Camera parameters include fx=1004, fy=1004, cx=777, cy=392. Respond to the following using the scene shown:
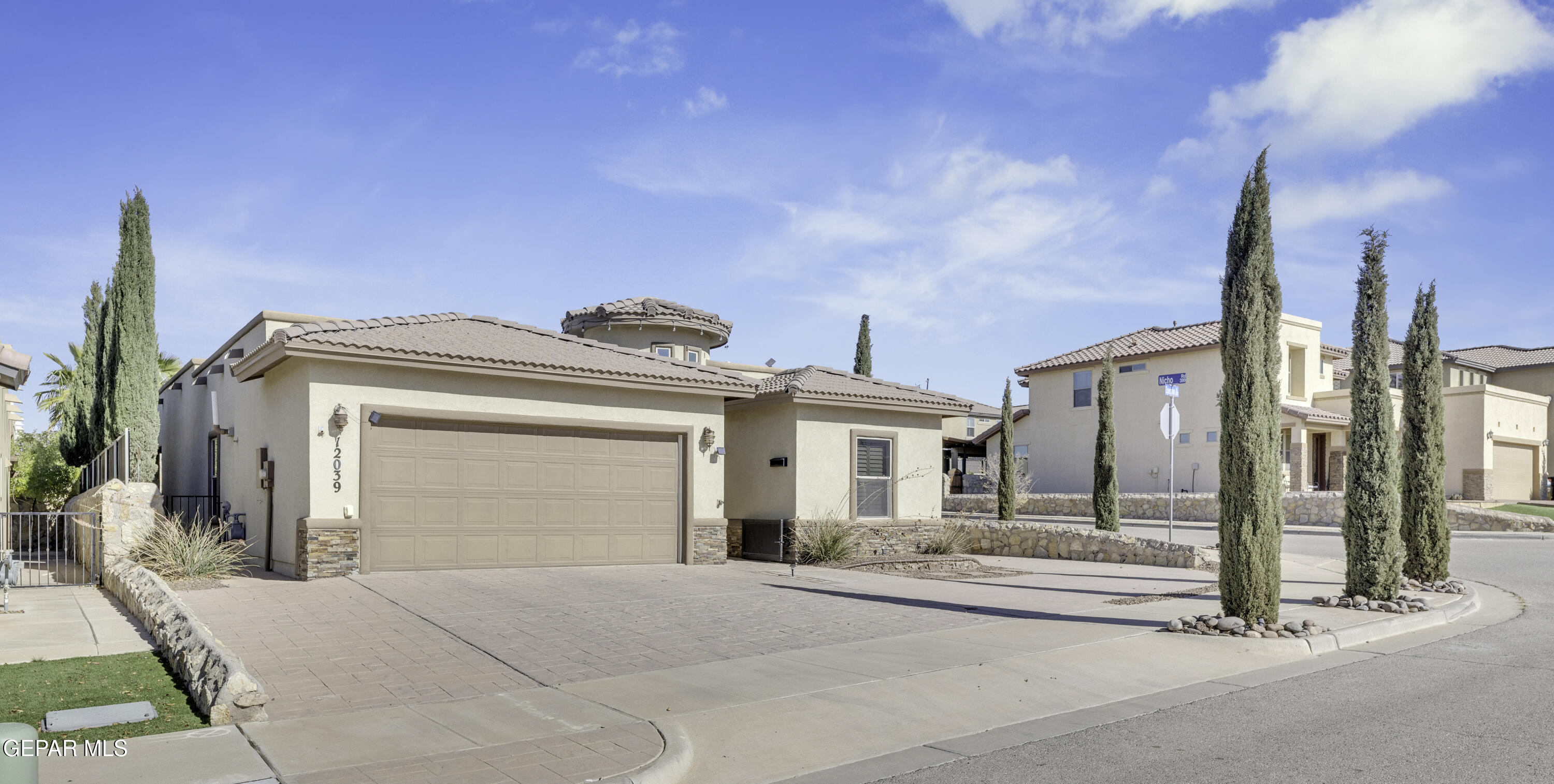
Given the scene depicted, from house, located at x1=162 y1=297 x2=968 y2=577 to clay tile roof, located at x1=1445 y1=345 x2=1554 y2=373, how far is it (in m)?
42.7

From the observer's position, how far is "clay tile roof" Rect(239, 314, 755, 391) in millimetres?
14172

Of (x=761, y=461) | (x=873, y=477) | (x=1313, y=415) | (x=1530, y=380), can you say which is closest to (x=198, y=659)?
(x=761, y=461)

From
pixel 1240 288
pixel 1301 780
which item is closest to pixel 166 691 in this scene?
pixel 1301 780

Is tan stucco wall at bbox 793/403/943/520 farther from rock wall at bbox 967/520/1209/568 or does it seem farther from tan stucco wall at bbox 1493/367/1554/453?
tan stucco wall at bbox 1493/367/1554/453

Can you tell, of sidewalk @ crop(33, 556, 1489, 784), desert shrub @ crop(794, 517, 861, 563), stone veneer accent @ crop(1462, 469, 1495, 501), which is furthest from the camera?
stone veneer accent @ crop(1462, 469, 1495, 501)

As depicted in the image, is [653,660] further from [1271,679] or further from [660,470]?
[660,470]

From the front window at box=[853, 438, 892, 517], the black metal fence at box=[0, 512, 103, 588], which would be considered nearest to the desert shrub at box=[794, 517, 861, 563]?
the front window at box=[853, 438, 892, 517]

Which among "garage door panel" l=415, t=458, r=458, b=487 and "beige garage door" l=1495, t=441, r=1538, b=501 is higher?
"garage door panel" l=415, t=458, r=458, b=487

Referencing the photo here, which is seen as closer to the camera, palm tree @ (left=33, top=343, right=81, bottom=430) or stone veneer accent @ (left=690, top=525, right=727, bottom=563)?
stone veneer accent @ (left=690, top=525, right=727, bottom=563)

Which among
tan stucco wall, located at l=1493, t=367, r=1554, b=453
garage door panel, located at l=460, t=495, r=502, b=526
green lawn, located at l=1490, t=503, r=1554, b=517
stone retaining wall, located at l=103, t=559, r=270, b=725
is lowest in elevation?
green lawn, located at l=1490, t=503, r=1554, b=517

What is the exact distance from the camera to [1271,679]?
855 cm

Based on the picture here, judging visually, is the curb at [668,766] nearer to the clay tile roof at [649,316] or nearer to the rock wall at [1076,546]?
the rock wall at [1076,546]

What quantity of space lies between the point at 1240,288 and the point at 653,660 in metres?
7.20

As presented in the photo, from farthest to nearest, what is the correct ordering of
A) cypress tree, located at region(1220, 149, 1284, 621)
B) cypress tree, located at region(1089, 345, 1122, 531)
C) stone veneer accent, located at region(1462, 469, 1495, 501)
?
1. stone veneer accent, located at region(1462, 469, 1495, 501)
2. cypress tree, located at region(1089, 345, 1122, 531)
3. cypress tree, located at region(1220, 149, 1284, 621)
